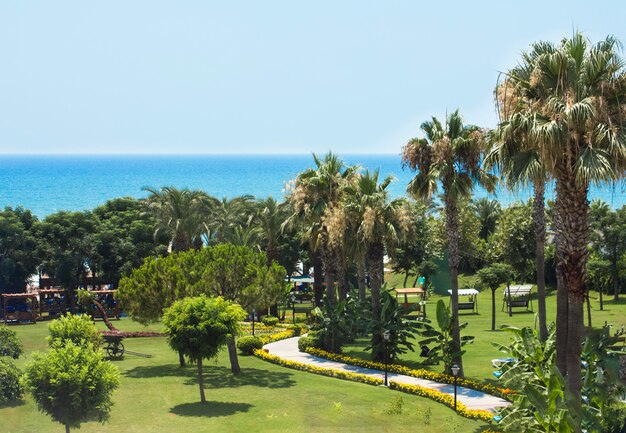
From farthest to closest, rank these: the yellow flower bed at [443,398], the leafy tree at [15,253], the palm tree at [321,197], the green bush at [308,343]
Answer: the leafy tree at [15,253], the palm tree at [321,197], the green bush at [308,343], the yellow flower bed at [443,398]

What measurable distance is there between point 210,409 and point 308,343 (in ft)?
42.1

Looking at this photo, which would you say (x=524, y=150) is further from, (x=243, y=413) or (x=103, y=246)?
(x=103, y=246)

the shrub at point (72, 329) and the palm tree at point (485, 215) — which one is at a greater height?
the palm tree at point (485, 215)

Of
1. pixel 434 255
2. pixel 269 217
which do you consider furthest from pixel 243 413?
pixel 434 255

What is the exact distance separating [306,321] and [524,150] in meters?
33.5

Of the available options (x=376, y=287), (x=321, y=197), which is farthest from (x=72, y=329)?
(x=321, y=197)

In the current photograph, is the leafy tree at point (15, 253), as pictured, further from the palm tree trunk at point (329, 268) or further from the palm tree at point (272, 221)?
the palm tree trunk at point (329, 268)

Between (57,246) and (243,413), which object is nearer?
(243,413)

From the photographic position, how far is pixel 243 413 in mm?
28547

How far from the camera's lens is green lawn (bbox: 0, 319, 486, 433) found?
2620 centimetres

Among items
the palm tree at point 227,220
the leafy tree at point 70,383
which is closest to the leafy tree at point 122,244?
the palm tree at point 227,220

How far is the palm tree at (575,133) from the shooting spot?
62.6 feet

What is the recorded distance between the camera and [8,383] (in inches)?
1104

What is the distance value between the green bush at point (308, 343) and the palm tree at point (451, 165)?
9.68 meters
